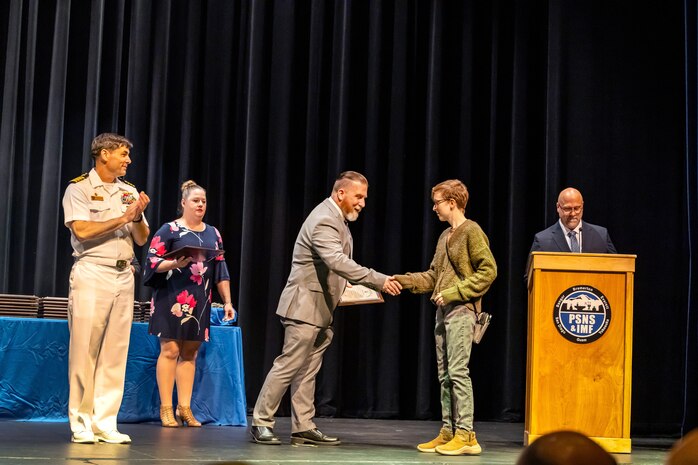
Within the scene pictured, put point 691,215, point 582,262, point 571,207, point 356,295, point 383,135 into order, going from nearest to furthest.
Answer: point 582,262
point 356,295
point 571,207
point 691,215
point 383,135

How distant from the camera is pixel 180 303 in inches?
240

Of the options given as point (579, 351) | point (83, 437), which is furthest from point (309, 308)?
point (579, 351)

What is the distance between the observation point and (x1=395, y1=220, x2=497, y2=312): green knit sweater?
4.92m

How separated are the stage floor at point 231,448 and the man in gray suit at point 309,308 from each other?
0.61 feet

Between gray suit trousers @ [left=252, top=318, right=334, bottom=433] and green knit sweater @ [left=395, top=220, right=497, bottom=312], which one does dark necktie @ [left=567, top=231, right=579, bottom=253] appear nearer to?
green knit sweater @ [left=395, top=220, right=497, bottom=312]

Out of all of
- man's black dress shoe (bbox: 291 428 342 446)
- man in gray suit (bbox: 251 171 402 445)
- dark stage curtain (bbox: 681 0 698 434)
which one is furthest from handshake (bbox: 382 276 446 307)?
dark stage curtain (bbox: 681 0 698 434)

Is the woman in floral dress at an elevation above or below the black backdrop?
below

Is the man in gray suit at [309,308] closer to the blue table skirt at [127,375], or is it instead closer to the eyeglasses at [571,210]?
the blue table skirt at [127,375]

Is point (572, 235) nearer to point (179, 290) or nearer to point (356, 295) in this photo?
point (356, 295)

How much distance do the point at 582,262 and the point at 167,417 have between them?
2805mm

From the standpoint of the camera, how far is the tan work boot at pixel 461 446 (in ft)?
16.1

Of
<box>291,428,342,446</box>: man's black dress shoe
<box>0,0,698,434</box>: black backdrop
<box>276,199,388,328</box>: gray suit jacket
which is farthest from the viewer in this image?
<box>0,0,698,434</box>: black backdrop

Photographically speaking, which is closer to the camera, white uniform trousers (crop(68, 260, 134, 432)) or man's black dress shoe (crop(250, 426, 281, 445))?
white uniform trousers (crop(68, 260, 134, 432))

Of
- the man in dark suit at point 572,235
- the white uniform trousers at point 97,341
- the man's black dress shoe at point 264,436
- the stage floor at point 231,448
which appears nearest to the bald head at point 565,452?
the stage floor at point 231,448
